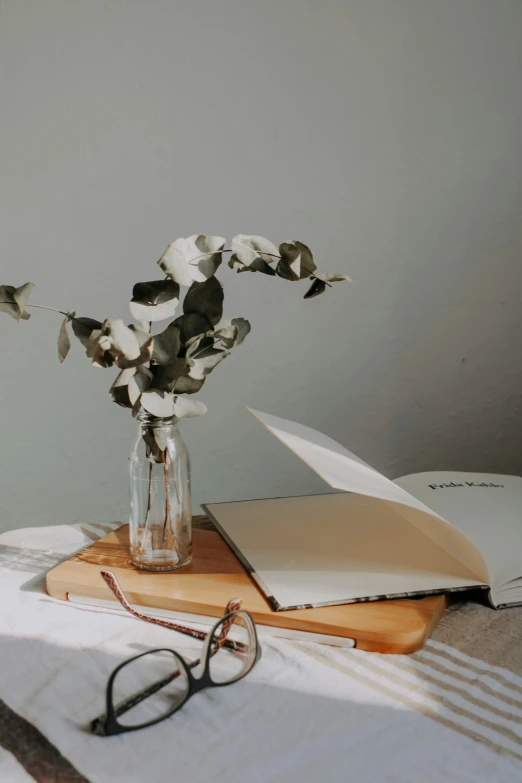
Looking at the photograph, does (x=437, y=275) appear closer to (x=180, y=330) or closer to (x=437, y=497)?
(x=437, y=497)

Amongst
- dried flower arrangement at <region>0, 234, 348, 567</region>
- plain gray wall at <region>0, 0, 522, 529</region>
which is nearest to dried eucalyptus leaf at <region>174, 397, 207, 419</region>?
dried flower arrangement at <region>0, 234, 348, 567</region>

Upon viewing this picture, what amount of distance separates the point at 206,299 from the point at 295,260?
93mm

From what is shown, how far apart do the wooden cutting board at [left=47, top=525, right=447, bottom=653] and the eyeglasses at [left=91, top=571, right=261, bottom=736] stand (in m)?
0.03

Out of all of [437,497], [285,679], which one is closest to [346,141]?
[437,497]

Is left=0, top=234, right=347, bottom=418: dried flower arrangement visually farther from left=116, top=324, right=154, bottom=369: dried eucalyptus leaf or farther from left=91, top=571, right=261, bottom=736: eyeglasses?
left=91, top=571, right=261, bottom=736: eyeglasses

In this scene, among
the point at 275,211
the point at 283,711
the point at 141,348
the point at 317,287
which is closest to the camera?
the point at 283,711

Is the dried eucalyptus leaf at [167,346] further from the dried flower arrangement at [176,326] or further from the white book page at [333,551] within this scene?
the white book page at [333,551]

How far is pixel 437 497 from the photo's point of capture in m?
0.81

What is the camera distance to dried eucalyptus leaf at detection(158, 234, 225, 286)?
63cm

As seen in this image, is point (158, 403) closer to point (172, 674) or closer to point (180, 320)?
point (180, 320)

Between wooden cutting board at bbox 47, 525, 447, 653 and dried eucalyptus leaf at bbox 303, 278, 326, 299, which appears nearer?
wooden cutting board at bbox 47, 525, 447, 653

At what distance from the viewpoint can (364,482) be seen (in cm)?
65

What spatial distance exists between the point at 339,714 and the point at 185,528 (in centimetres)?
29

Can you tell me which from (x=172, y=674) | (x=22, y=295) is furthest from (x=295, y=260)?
(x=172, y=674)
